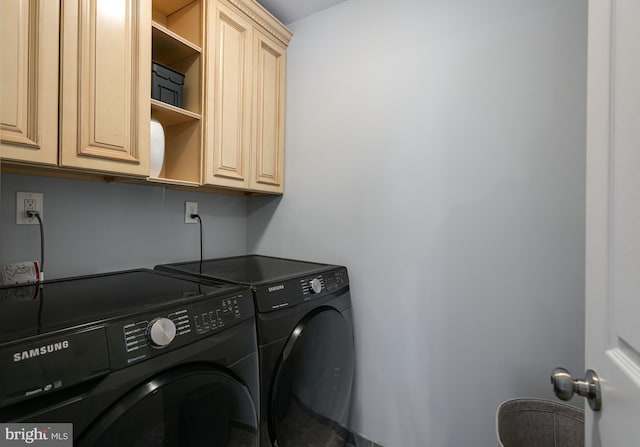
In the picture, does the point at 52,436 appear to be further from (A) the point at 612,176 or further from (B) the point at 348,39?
(B) the point at 348,39

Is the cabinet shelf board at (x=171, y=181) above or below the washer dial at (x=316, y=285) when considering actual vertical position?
above

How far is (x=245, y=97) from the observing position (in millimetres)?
1572

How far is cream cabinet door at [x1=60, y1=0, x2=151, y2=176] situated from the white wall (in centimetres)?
90

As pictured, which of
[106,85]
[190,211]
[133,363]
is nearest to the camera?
[133,363]

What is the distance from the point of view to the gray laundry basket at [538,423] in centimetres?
110

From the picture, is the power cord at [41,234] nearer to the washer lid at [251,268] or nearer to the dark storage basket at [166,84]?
the washer lid at [251,268]

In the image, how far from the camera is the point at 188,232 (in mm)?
1715

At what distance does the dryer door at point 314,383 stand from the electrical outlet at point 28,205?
1105 mm

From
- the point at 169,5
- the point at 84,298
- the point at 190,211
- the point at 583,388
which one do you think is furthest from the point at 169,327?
the point at 169,5

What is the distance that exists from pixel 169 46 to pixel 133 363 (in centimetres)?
136

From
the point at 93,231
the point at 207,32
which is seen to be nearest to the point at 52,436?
the point at 93,231

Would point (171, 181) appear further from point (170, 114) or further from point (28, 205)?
point (28, 205)

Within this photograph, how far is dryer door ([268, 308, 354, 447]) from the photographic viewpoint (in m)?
1.11

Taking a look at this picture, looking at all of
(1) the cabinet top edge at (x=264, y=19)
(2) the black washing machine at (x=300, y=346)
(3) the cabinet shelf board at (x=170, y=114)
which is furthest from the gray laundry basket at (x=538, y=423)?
(1) the cabinet top edge at (x=264, y=19)
